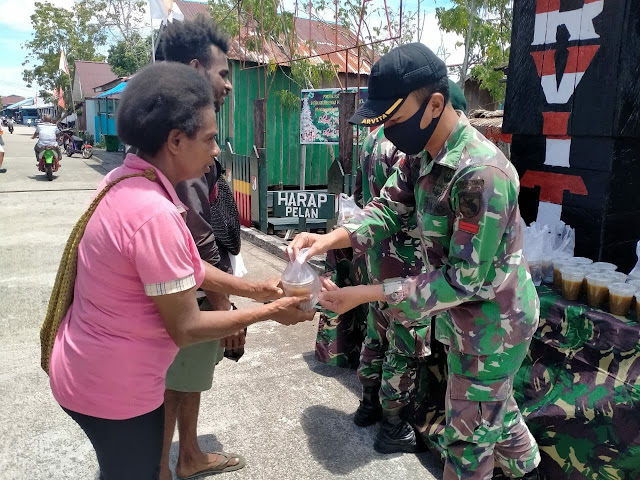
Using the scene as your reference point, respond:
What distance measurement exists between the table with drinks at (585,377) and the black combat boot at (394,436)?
664 millimetres

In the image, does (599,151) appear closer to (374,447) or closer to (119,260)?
(374,447)

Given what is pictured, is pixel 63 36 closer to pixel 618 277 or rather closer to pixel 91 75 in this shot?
pixel 91 75

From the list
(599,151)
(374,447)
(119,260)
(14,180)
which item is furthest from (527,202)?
(14,180)

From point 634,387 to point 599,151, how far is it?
123cm

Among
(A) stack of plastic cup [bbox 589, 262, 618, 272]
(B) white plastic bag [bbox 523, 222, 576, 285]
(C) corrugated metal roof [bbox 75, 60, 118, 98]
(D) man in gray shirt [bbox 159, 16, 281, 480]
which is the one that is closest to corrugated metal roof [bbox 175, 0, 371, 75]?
(D) man in gray shirt [bbox 159, 16, 281, 480]

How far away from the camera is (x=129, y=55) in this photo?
28.2 metres

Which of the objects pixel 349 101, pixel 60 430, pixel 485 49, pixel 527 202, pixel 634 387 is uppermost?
pixel 485 49

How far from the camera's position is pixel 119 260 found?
55.0 inches

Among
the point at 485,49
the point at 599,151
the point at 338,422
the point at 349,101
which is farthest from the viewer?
the point at 485,49

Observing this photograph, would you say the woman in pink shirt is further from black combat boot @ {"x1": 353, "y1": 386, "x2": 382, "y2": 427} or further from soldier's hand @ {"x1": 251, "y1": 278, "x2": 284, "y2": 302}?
black combat boot @ {"x1": 353, "y1": 386, "x2": 382, "y2": 427}

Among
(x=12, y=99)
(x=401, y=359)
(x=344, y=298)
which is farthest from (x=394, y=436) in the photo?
(x=12, y=99)

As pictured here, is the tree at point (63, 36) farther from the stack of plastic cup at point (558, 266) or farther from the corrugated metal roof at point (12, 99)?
the corrugated metal roof at point (12, 99)

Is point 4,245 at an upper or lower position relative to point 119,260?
lower

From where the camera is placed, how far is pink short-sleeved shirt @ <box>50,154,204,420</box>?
1381 mm
